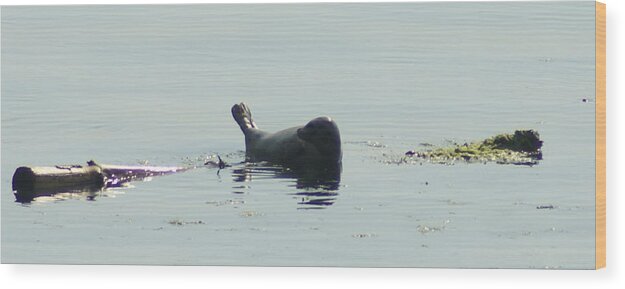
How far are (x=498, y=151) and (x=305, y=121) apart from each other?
191 cm

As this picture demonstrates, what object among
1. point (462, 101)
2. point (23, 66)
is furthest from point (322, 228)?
point (23, 66)

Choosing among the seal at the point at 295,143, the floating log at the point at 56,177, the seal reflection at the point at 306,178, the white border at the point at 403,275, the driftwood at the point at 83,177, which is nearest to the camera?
the white border at the point at 403,275

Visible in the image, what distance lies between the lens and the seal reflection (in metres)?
19.4

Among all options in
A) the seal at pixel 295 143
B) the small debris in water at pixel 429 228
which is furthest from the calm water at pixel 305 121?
the seal at pixel 295 143

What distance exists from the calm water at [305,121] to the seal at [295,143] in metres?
0.13

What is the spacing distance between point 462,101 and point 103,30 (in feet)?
11.5

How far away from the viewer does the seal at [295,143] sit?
19.8 meters

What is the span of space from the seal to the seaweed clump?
2.61ft

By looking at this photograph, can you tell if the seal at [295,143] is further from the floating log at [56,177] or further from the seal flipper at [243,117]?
the floating log at [56,177]

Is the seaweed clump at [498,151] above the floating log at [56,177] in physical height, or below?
above

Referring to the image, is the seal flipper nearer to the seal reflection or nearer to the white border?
the seal reflection

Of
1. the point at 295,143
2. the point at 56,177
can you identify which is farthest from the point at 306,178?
the point at 56,177

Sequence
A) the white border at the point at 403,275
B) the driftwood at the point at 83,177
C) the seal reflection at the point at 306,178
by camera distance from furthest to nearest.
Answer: the driftwood at the point at 83,177, the seal reflection at the point at 306,178, the white border at the point at 403,275

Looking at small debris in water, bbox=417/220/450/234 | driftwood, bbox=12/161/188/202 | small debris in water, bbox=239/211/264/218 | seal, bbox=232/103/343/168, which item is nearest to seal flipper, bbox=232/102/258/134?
seal, bbox=232/103/343/168
